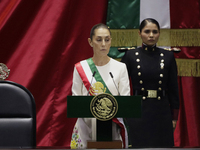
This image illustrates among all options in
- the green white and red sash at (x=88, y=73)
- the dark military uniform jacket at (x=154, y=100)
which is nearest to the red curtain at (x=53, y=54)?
the dark military uniform jacket at (x=154, y=100)

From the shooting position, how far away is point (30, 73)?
8.62 feet

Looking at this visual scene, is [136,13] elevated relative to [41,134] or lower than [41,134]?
elevated

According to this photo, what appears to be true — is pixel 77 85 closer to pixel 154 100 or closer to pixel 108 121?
pixel 108 121

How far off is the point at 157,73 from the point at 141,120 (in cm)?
33

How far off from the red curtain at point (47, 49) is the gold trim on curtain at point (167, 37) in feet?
0.79

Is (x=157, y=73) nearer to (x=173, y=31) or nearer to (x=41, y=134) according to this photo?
(x=173, y=31)

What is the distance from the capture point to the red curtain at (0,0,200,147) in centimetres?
263

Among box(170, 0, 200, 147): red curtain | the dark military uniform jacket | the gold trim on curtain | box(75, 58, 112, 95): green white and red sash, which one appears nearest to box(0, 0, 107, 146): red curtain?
the gold trim on curtain

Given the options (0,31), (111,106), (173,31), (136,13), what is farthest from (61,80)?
(111,106)

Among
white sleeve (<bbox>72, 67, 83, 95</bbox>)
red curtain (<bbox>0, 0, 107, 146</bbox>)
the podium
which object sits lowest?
the podium

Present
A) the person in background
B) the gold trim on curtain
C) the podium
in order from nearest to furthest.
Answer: the podium, the person in background, the gold trim on curtain

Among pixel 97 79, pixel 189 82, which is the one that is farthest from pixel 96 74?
pixel 189 82

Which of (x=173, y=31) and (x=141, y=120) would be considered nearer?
(x=141, y=120)

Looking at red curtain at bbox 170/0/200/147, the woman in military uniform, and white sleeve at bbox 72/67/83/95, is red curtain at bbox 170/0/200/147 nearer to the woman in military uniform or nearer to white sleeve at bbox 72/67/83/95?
the woman in military uniform
